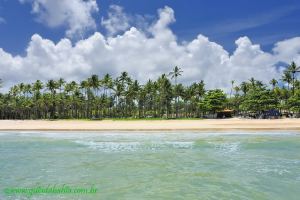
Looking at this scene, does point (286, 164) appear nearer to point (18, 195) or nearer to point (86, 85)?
point (18, 195)

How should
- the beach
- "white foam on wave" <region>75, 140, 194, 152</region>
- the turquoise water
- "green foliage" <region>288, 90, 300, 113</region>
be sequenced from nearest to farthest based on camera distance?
the turquoise water, "white foam on wave" <region>75, 140, 194, 152</region>, the beach, "green foliage" <region>288, 90, 300, 113</region>

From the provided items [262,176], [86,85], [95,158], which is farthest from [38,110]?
[262,176]

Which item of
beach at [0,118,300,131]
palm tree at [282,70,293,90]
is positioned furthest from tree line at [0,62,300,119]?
beach at [0,118,300,131]

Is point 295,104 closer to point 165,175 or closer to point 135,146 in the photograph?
point 135,146

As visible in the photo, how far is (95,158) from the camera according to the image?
683 inches

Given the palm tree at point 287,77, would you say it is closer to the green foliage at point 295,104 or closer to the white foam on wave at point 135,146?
the green foliage at point 295,104

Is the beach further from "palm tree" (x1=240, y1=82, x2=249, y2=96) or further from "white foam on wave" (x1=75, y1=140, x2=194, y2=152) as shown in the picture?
"palm tree" (x1=240, y1=82, x2=249, y2=96)

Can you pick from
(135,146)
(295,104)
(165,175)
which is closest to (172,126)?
(135,146)

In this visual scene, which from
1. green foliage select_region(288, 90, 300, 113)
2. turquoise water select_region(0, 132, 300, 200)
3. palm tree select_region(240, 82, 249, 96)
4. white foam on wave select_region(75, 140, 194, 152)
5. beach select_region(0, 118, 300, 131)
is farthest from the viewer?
palm tree select_region(240, 82, 249, 96)

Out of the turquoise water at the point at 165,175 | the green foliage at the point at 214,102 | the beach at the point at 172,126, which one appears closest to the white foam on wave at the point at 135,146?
the turquoise water at the point at 165,175

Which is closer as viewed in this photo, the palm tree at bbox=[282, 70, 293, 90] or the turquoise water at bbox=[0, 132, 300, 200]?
the turquoise water at bbox=[0, 132, 300, 200]

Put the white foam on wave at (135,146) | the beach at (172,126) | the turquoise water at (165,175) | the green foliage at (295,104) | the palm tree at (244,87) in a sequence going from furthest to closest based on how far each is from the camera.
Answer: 1. the palm tree at (244,87)
2. the green foliage at (295,104)
3. the beach at (172,126)
4. the white foam on wave at (135,146)
5. the turquoise water at (165,175)

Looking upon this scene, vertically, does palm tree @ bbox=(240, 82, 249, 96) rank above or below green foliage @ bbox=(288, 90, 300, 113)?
above

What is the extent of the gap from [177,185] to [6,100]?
125 m
